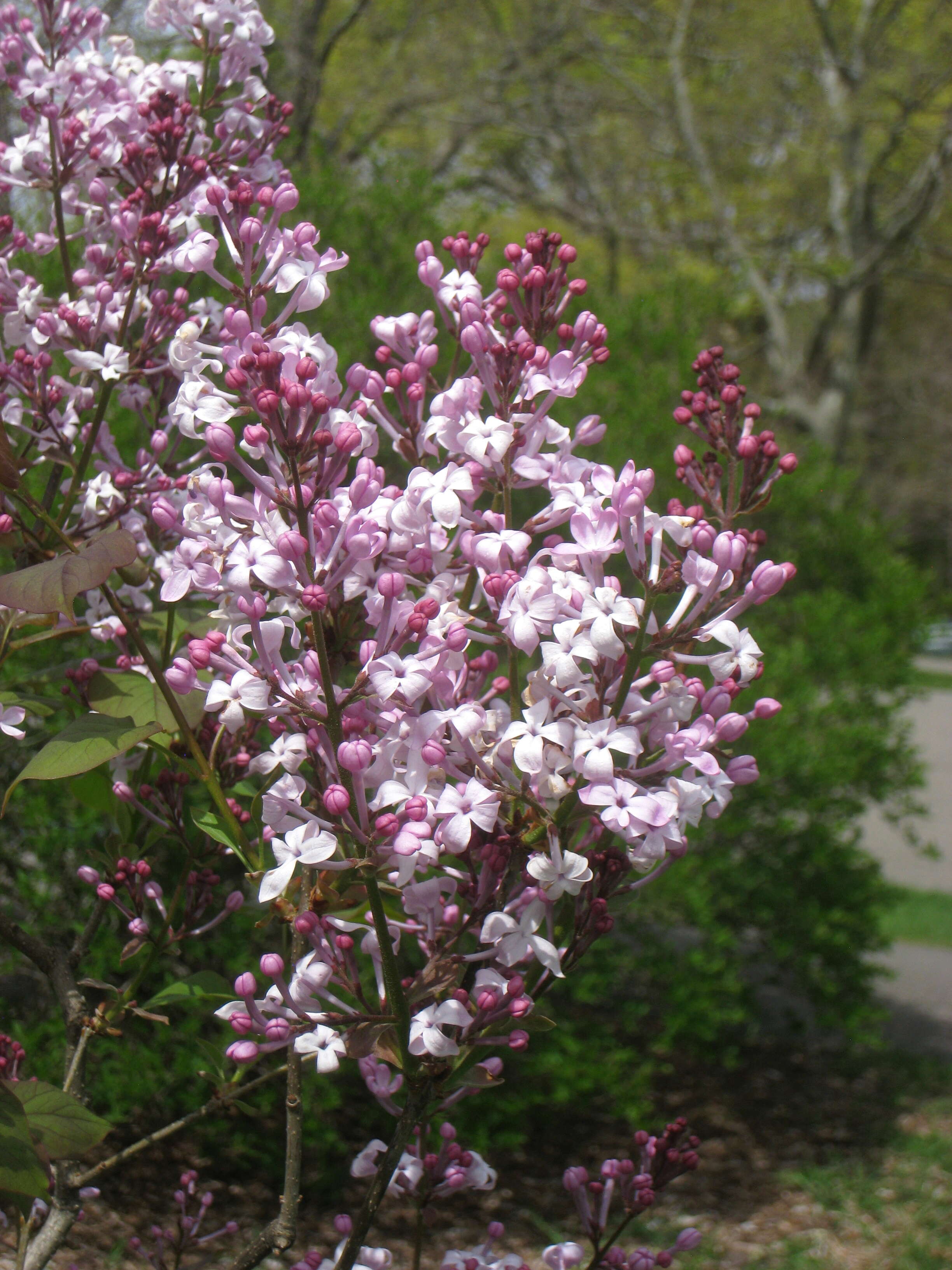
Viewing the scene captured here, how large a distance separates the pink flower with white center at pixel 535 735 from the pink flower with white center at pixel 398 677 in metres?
0.10

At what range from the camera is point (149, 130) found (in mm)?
1526

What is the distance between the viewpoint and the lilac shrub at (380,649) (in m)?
1.07

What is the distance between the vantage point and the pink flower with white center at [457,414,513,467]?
114 cm

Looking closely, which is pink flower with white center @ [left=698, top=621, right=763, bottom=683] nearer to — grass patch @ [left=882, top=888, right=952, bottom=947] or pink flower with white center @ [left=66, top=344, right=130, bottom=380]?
pink flower with white center @ [left=66, top=344, right=130, bottom=380]

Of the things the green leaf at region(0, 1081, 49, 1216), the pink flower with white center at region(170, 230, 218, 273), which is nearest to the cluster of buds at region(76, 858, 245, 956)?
the green leaf at region(0, 1081, 49, 1216)

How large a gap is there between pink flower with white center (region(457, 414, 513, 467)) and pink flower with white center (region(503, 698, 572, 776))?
28 centimetres

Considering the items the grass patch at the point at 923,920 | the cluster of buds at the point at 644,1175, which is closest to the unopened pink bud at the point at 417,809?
the cluster of buds at the point at 644,1175

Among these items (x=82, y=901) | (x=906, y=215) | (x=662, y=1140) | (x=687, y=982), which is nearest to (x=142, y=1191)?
(x=82, y=901)

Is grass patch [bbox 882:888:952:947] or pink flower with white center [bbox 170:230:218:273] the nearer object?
pink flower with white center [bbox 170:230:218:273]

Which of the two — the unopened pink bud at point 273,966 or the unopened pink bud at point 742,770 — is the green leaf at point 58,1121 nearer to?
the unopened pink bud at point 273,966

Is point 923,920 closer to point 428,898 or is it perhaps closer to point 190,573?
point 428,898

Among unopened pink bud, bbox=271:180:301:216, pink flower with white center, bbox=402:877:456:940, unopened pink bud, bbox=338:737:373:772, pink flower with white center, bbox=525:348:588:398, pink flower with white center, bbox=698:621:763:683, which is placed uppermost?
unopened pink bud, bbox=271:180:301:216

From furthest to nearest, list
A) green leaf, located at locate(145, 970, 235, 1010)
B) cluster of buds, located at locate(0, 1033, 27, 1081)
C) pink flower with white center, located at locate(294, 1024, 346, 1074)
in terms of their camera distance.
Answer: cluster of buds, located at locate(0, 1033, 27, 1081) → green leaf, located at locate(145, 970, 235, 1010) → pink flower with white center, located at locate(294, 1024, 346, 1074)

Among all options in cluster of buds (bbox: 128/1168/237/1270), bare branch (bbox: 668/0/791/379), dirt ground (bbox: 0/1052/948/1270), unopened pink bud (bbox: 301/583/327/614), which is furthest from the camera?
bare branch (bbox: 668/0/791/379)
